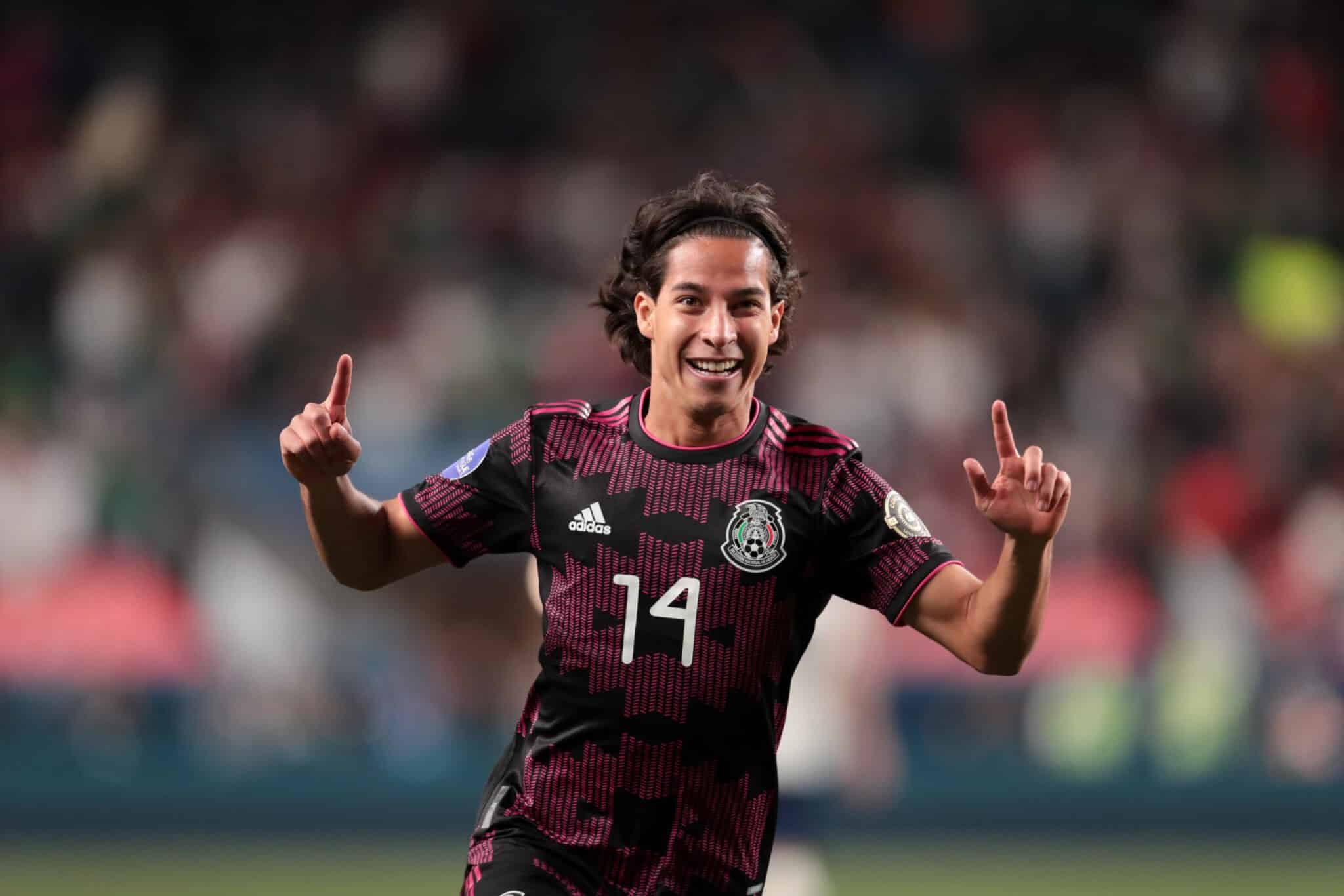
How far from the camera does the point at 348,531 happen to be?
358cm

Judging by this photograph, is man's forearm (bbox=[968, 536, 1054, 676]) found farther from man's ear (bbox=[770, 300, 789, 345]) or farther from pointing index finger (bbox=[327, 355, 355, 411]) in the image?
pointing index finger (bbox=[327, 355, 355, 411])

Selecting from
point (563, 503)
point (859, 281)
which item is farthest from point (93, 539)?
point (563, 503)

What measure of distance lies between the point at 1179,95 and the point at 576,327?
5238 millimetres

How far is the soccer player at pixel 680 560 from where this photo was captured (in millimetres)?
3396

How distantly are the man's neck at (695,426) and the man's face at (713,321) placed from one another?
27 mm

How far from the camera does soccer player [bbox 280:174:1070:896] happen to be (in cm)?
340

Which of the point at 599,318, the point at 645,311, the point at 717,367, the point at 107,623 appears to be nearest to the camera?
the point at 717,367

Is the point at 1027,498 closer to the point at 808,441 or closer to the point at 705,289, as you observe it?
the point at 808,441

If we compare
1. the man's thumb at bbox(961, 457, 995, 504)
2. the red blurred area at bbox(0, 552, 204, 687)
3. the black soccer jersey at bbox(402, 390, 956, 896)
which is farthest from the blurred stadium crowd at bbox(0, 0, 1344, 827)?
the man's thumb at bbox(961, 457, 995, 504)

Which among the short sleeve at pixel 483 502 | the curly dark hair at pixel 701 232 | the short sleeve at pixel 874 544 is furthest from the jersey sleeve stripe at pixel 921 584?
the short sleeve at pixel 483 502

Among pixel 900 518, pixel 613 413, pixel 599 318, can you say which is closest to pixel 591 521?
pixel 613 413

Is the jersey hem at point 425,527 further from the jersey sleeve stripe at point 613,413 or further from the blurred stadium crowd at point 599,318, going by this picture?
the blurred stadium crowd at point 599,318

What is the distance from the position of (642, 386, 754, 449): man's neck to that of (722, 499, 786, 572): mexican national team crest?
0.18 metres

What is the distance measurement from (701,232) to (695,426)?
0.40 meters
